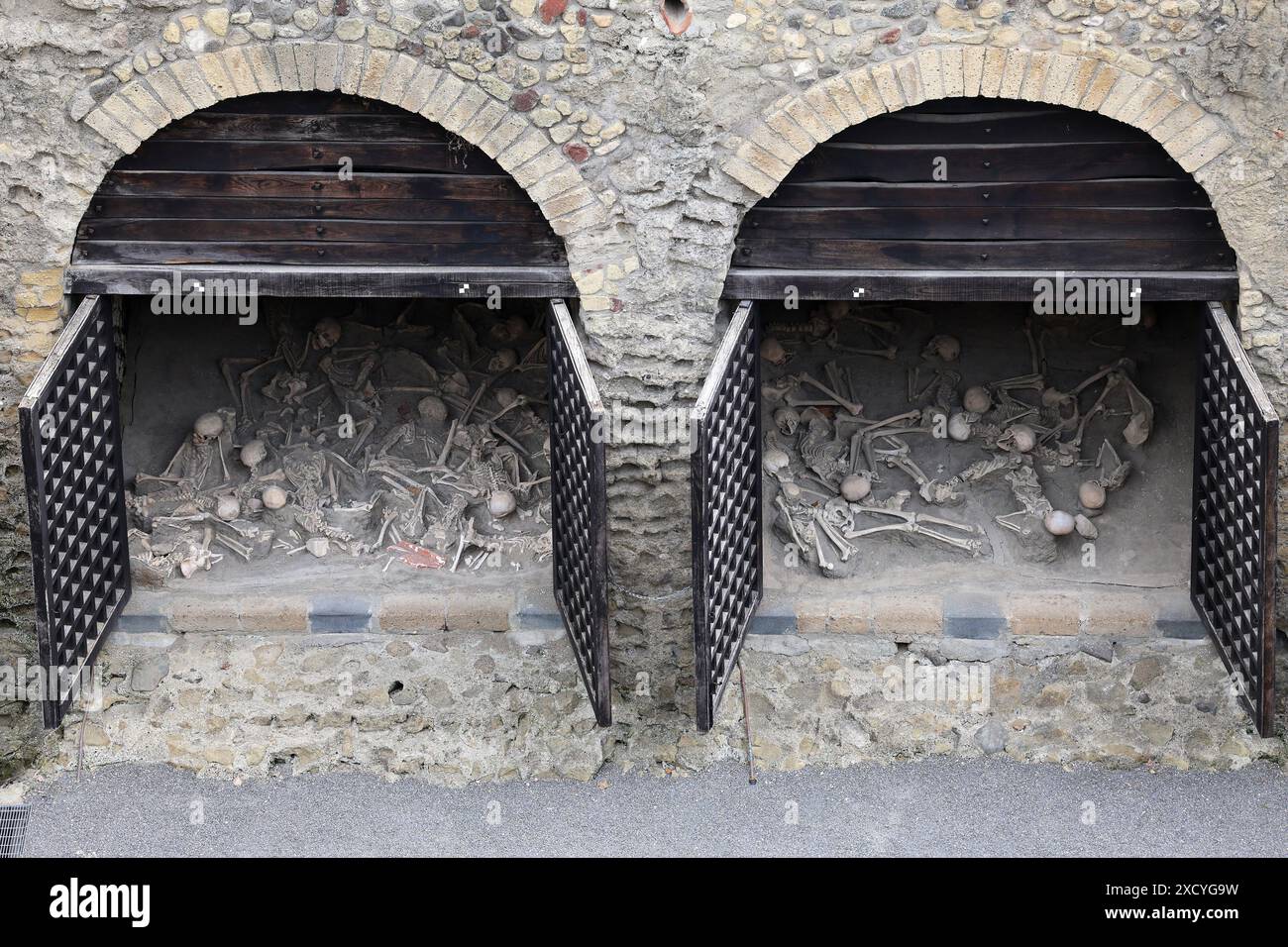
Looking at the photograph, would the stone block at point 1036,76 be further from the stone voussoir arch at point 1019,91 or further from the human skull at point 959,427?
the human skull at point 959,427

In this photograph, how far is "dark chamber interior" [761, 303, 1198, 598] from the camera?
8047 mm

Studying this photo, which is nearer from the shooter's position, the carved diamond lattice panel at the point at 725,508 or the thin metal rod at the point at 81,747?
the carved diamond lattice panel at the point at 725,508

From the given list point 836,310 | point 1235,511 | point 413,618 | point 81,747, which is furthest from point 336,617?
point 1235,511

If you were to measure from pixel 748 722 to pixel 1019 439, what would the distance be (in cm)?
197

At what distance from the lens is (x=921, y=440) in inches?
326

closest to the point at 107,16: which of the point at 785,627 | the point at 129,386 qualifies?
the point at 129,386

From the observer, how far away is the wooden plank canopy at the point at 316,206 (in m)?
7.04

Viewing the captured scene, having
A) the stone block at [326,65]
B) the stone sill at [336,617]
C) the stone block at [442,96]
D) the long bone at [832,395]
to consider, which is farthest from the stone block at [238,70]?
the long bone at [832,395]

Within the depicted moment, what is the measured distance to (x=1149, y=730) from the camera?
7555 millimetres

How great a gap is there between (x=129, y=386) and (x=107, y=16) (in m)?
2.13

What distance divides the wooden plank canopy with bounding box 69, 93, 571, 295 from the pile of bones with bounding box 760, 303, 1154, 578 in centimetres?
171

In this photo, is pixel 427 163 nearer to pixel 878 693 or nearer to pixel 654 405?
pixel 654 405

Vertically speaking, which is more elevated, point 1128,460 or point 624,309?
point 624,309

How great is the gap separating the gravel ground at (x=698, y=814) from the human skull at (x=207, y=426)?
1.69m
